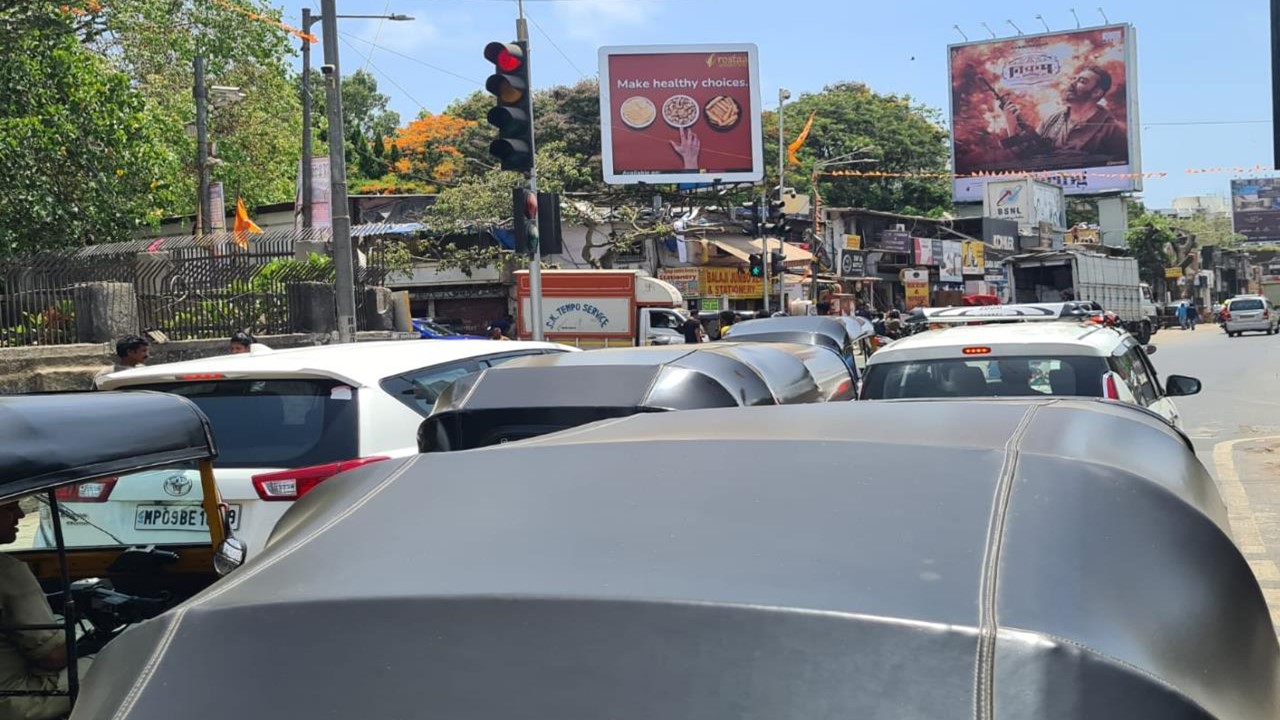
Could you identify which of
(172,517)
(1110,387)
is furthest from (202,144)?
(1110,387)

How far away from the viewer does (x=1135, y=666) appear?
1.56 meters

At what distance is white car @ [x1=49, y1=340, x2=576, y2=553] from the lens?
203 inches

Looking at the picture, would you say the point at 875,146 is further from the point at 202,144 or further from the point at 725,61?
the point at 202,144

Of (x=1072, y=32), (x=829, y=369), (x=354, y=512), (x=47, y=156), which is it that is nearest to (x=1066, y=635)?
(x=354, y=512)

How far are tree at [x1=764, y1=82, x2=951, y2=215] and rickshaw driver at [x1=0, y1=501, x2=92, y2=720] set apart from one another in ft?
198

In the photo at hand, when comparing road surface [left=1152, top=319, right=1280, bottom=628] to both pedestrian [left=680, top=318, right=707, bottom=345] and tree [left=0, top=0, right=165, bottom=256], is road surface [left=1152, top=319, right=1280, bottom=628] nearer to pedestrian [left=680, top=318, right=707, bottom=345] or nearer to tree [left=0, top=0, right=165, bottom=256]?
pedestrian [left=680, top=318, right=707, bottom=345]

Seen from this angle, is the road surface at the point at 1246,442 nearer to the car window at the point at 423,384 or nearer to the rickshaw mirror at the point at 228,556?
the rickshaw mirror at the point at 228,556

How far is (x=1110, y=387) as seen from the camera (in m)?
6.65

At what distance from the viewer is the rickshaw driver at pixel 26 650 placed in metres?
3.58

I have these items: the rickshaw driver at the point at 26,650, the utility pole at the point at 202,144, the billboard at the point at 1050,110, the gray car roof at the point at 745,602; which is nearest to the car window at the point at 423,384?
the rickshaw driver at the point at 26,650

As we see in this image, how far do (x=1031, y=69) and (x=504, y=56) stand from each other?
196 feet

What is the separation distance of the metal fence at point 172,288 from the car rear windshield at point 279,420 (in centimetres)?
973

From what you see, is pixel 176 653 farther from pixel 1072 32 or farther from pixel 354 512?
pixel 1072 32

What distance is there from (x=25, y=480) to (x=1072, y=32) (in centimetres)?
6711
